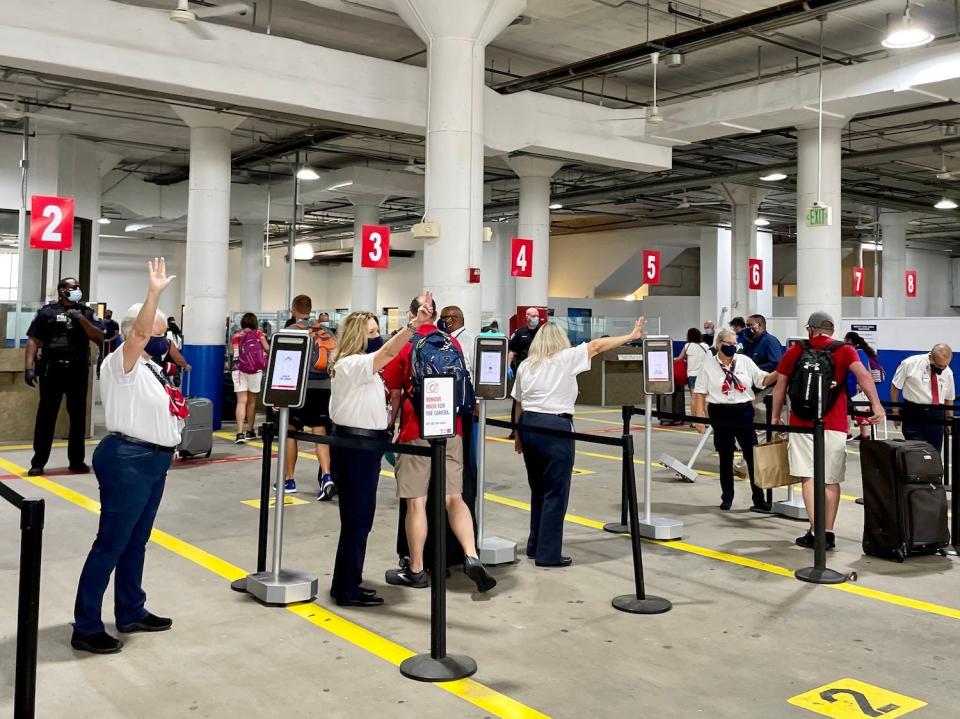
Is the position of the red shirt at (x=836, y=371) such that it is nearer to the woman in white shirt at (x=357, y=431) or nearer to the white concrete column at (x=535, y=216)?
the woman in white shirt at (x=357, y=431)

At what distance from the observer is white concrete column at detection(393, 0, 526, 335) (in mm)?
10023

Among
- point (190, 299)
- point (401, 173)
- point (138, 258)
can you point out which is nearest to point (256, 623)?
point (190, 299)

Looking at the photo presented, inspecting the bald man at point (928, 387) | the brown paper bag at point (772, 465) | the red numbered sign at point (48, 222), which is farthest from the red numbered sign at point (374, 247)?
the brown paper bag at point (772, 465)

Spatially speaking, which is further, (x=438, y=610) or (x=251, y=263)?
(x=251, y=263)

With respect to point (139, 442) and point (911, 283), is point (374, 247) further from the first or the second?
point (911, 283)

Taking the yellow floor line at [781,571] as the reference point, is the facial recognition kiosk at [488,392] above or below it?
above

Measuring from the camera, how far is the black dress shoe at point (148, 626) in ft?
14.1

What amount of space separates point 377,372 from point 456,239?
18.4 ft

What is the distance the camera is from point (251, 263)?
25.7 meters

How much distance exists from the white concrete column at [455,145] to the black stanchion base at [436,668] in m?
6.38

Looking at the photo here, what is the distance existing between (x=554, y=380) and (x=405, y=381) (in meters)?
1.07

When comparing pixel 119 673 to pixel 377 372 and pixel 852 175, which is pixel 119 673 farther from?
pixel 852 175

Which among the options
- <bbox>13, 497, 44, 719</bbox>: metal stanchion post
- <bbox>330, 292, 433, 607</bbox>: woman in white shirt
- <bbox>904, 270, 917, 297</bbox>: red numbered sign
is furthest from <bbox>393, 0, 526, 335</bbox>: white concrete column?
<bbox>904, 270, 917, 297</bbox>: red numbered sign

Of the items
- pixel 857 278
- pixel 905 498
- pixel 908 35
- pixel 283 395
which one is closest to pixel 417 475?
pixel 283 395
